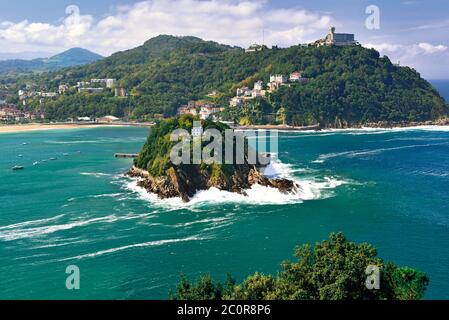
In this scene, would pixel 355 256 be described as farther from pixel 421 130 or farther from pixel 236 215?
pixel 421 130

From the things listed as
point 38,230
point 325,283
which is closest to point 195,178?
point 38,230

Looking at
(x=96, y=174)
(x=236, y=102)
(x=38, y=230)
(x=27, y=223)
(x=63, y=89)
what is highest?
(x=63, y=89)

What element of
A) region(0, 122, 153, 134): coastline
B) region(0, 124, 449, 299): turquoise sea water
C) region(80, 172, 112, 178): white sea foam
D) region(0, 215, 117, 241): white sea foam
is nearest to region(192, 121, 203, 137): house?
region(0, 124, 449, 299): turquoise sea water

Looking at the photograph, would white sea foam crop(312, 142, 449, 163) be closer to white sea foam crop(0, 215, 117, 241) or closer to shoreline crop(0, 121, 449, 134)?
shoreline crop(0, 121, 449, 134)

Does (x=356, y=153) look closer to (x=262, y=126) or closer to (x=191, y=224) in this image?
(x=262, y=126)

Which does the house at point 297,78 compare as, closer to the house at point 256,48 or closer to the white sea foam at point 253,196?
the house at point 256,48

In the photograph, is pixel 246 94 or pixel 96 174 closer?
pixel 96 174
